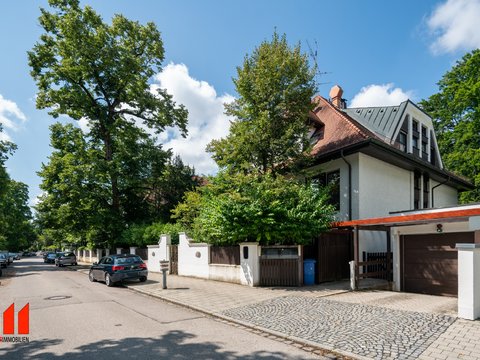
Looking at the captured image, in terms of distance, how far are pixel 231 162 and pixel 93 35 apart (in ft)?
63.4

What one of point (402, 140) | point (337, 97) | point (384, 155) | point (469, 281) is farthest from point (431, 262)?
point (337, 97)

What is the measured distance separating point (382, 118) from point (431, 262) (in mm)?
11350

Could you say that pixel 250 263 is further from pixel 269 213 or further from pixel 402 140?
pixel 402 140

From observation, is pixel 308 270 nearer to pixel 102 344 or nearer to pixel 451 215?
pixel 451 215

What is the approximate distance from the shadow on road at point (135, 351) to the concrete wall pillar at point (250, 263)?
21.9 feet

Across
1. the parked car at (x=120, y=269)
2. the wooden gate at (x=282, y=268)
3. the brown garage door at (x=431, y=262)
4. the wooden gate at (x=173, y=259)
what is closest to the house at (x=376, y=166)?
the brown garage door at (x=431, y=262)

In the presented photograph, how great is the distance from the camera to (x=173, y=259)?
62.5ft

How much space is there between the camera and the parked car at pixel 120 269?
15.2 m

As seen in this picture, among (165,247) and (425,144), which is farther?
(425,144)

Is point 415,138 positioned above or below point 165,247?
above

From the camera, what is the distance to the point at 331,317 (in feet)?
26.2

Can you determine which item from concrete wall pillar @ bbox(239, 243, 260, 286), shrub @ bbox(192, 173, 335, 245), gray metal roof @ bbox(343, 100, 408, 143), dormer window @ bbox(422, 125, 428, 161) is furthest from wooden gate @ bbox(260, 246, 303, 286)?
dormer window @ bbox(422, 125, 428, 161)

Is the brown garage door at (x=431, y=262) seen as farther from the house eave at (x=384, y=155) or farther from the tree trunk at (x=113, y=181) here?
the tree trunk at (x=113, y=181)

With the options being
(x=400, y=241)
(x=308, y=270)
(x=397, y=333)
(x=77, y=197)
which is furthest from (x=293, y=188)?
(x=77, y=197)
